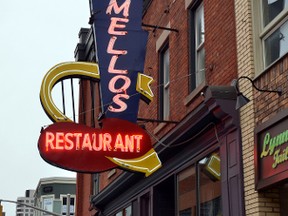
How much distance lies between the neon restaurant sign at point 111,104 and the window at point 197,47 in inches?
36.6

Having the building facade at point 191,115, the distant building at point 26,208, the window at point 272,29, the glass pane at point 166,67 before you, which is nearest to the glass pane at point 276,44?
the window at point 272,29

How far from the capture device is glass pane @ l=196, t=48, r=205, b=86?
11.8 m

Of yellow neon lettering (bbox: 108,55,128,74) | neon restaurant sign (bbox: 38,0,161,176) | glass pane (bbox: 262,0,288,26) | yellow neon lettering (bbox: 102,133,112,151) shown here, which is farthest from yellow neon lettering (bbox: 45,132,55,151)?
glass pane (bbox: 262,0,288,26)

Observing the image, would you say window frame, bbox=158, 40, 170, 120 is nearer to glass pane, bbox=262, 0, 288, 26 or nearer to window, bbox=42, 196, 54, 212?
glass pane, bbox=262, 0, 288, 26

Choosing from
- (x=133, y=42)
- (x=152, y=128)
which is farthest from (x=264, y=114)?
(x=152, y=128)

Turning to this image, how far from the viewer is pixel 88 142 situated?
11070 millimetres

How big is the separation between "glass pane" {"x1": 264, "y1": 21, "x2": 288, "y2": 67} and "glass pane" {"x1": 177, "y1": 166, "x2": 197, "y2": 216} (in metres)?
3.29

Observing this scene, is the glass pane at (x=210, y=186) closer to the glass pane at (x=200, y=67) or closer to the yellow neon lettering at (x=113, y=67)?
the glass pane at (x=200, y=67)

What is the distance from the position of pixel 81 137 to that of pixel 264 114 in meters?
3.87

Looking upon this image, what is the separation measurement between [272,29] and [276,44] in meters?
0.27

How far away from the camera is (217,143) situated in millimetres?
10367

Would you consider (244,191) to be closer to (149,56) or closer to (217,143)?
(217,143)

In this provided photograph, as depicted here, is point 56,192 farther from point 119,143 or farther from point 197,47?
point 119,143

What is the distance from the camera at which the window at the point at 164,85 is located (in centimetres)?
1401
